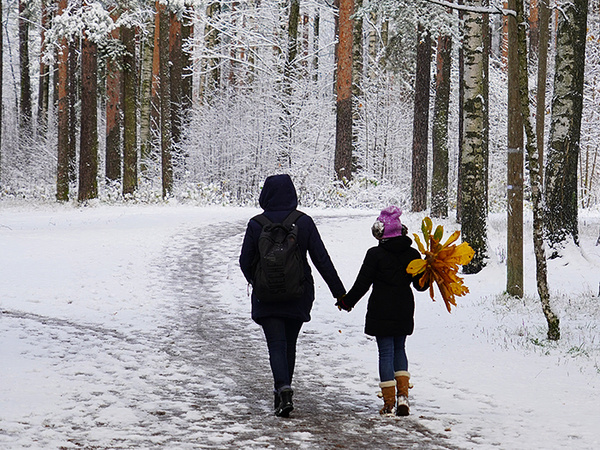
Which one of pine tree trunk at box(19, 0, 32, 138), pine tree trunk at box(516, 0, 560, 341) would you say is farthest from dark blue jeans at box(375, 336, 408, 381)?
pine tree trunk at box(19, 0, 32, 138)

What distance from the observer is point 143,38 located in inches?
1129

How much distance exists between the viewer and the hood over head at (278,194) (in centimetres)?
572

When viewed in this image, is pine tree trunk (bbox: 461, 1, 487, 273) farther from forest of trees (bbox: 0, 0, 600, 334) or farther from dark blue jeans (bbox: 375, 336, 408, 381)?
dark blue jeans (bbox: 375, 336, 408, 381)

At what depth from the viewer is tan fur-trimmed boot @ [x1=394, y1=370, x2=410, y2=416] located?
5617 mm

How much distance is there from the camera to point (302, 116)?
27156mm

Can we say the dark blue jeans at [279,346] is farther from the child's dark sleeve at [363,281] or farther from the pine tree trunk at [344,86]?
the pine tree trunk at [344,86]

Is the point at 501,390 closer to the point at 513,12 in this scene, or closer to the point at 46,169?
the point at 513,12

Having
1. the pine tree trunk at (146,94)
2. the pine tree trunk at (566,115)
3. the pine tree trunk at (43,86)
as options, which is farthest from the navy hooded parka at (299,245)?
the pine tree trunk at (43,86)

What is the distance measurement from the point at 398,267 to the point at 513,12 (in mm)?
3955

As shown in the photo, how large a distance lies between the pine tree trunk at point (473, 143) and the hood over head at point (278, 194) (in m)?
7.18

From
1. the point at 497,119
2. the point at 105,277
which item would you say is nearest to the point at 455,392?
the point at 105,277

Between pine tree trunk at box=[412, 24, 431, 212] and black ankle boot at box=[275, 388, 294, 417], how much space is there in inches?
636

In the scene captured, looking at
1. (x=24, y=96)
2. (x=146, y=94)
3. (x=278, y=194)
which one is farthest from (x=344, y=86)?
(x=24, y=96)

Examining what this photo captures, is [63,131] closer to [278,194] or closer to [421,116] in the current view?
[421,116]
